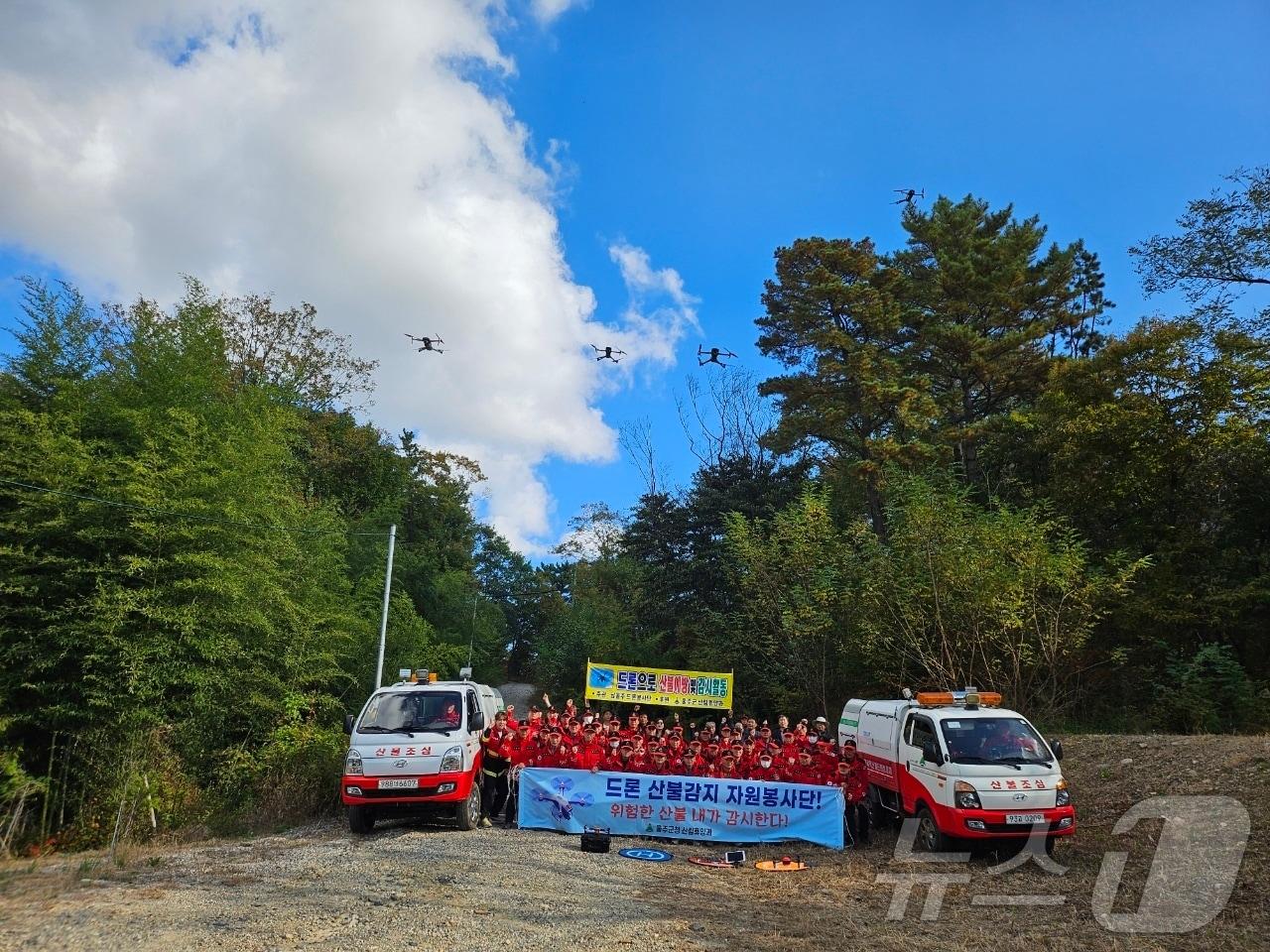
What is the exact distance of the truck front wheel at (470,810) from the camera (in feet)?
38.4

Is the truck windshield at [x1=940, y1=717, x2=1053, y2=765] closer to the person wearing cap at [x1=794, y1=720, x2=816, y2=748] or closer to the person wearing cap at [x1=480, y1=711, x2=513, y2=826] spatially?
the person wearing cap at [x1=794, y1=720, x2=816, y2=748]

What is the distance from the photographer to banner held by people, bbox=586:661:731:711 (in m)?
19.2

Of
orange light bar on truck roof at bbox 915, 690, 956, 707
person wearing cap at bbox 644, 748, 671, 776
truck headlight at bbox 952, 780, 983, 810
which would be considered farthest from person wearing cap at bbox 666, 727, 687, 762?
truck headlight at bbox 952, 780, 983, 810

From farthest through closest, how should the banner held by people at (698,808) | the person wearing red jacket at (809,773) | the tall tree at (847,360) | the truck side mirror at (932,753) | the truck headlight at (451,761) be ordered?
the tall tree at (847,360) → the person wearing red jacket at (809,773) → the banner held by people at (698,808) → the truck headlight at (451,761) → the truck side mirror at (932,753)

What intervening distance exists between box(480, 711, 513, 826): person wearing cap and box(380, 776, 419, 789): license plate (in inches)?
65.2

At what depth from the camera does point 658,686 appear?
760 inches

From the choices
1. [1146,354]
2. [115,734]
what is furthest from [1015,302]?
[115,734]

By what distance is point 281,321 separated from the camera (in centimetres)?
3269

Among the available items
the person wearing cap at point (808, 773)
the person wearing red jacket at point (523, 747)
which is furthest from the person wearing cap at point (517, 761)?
the person wearing cap at point (808, 773)

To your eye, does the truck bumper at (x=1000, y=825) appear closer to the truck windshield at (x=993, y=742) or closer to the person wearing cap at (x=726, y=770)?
the truck windshield at (x=993, y=742)

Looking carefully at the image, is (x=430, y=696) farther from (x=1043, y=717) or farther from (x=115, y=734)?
(x=1043, y=717)

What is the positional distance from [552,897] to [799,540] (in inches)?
616

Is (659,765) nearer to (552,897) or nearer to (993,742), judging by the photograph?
(993,742)

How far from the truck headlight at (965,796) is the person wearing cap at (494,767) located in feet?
21.9
